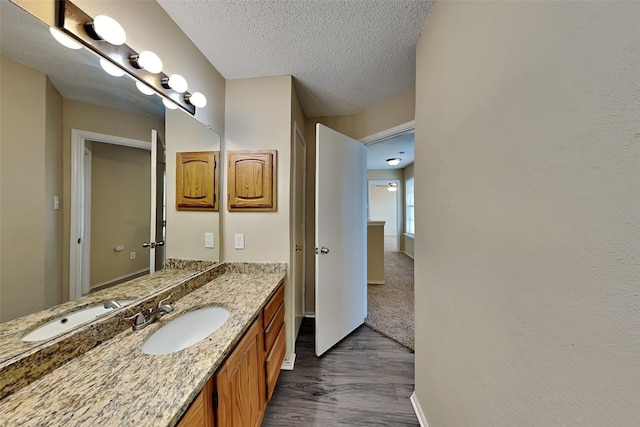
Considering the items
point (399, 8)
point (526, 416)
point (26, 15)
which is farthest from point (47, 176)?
point (399, 8)

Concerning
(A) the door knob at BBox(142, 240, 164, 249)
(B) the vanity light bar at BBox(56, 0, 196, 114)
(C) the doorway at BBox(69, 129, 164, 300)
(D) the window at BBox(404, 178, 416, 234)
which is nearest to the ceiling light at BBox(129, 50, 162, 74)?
(B) the vanity light bar at BBox(56, 0, 196, 114)

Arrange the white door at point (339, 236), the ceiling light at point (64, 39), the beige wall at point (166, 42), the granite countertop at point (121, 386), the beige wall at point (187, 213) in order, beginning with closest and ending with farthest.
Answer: the granite countertop at point (121, 386), the ceiling light at point (64, 39), the beige wall at point (166, 42), the beige wall at point (187, 213), the white door at point (339, 236)

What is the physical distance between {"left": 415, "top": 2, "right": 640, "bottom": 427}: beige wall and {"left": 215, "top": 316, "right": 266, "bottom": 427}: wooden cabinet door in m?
0.95

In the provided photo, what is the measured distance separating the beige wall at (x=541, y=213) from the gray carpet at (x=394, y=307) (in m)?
1.25

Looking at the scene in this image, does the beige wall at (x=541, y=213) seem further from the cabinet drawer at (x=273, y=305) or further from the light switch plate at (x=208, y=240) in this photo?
the light switch plate at (x=208, y=240)

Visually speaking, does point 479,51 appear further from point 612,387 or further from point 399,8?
point 612,387

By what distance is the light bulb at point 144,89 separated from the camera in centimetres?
108

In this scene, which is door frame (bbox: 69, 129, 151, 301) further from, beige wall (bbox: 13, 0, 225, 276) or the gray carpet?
the gray carpet

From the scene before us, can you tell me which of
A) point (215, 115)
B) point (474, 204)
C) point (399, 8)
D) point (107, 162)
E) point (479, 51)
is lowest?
point (474, 204)

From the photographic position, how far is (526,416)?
0.57 metres

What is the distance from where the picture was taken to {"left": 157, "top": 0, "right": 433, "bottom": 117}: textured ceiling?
1172mm

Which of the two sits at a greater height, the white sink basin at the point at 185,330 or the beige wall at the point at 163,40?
the beige wall at the point at 163,40

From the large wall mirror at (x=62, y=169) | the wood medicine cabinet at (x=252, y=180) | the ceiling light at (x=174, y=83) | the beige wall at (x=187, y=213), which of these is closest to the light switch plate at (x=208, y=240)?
the beige wall at (x=187, y=213)

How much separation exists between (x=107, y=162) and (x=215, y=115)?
921mm
